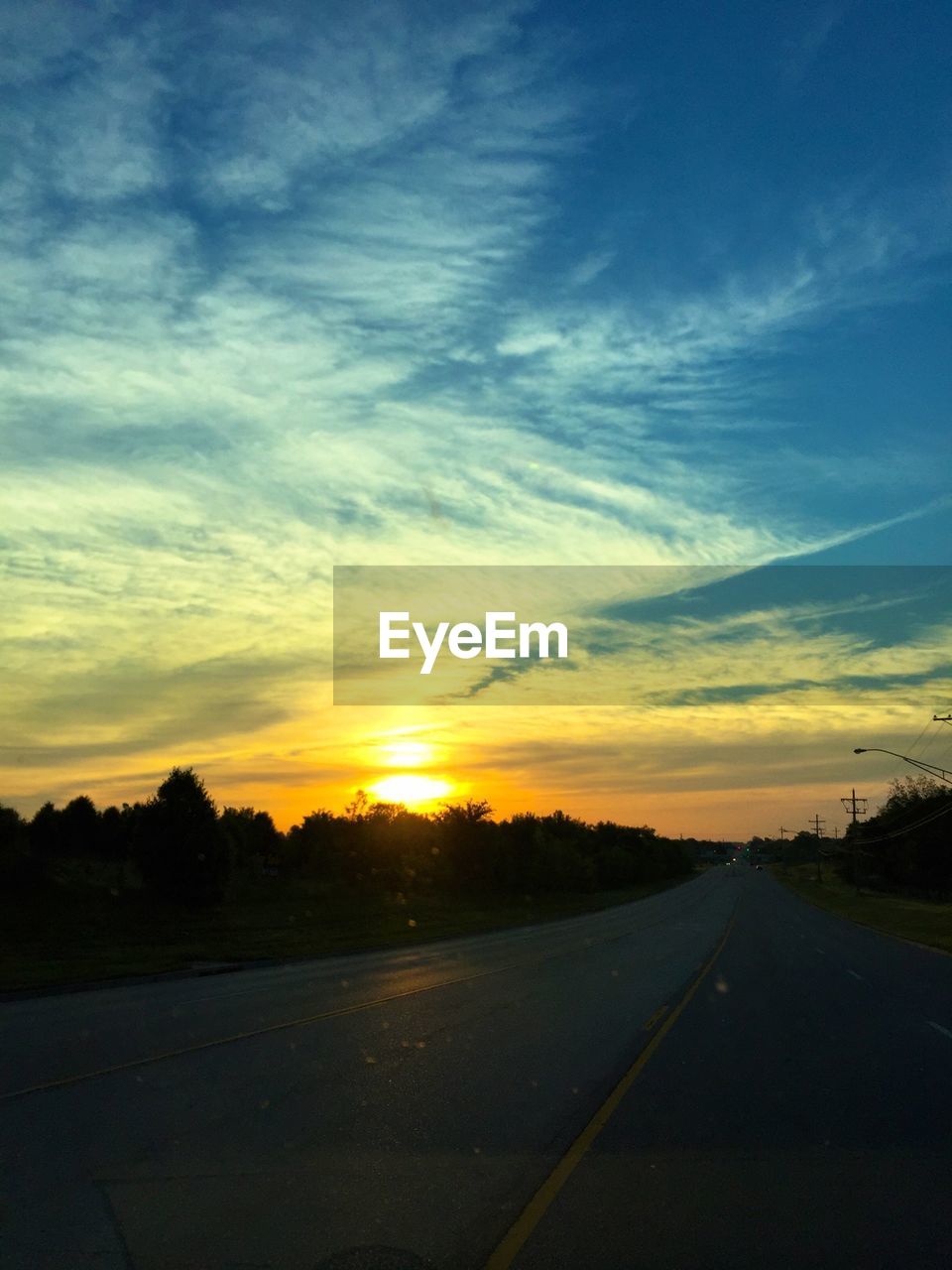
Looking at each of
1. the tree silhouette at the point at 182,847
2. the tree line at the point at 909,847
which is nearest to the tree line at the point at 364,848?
the tree silhouette at the point at 182,847

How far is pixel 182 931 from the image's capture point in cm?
4038

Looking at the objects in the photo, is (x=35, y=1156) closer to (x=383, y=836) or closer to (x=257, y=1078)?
(x=257, y=1078)

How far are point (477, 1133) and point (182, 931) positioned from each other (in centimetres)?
3326

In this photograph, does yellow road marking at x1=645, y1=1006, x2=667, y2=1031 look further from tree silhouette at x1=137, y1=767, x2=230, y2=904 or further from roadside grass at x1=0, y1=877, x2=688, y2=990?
tree silhouette at x1=137, y1=767, x2=230, y2=904

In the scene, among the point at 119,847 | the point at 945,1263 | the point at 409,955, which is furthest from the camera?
the point at 119,847

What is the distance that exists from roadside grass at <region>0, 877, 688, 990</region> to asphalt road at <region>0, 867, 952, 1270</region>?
7933 mm

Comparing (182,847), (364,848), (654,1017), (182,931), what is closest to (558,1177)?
(654,1017)

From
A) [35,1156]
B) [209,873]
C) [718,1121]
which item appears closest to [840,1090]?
[718,1121]

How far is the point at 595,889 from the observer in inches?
5620

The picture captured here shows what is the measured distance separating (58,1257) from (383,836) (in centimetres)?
10237

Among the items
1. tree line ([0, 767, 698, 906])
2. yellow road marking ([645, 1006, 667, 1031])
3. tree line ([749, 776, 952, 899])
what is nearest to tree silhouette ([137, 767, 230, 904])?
tree line ([0, 767, 698, 906])

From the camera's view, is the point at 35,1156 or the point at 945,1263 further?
the point at 35,1156

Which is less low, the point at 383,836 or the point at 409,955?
the point at 383,836

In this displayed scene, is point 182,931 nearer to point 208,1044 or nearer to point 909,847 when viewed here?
point 208,1044
